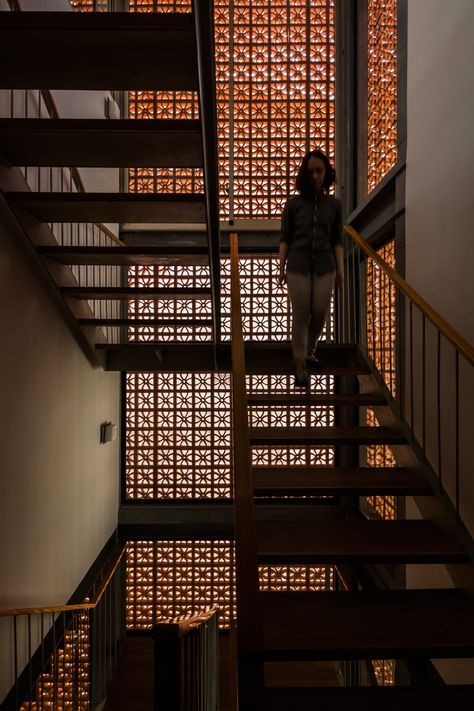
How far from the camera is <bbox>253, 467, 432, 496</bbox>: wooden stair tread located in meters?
3.35

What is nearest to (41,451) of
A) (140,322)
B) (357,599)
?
(140,322)

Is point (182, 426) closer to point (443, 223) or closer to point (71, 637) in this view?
point (71, 637)

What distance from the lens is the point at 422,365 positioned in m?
4.05

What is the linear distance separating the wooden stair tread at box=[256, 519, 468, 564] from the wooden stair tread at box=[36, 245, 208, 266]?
2005 mm

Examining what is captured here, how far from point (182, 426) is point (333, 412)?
197 cm

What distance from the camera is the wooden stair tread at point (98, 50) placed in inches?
91.1

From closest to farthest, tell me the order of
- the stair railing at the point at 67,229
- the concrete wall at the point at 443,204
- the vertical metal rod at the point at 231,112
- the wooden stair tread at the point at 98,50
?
the wooden stair tread at the point at 98,50 < the concrete wall at the point at 443,204 < the stair railing at the point at 67,229 < the vertical metal rod at the point at 231,112

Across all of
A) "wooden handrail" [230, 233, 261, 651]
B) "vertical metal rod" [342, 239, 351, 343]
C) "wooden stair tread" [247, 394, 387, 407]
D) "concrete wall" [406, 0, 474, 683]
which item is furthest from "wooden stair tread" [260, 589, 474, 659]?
"vertical metal rod" [342, 239, 351, 343]

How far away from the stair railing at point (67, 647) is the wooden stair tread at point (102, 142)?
266 cm

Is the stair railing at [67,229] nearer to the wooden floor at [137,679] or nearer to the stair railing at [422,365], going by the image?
the stair railing at [422,365]

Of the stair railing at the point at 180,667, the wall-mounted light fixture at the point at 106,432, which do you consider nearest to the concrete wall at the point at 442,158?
the stair railing at the point at 180,667

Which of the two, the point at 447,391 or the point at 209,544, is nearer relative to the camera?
the point at 447,391

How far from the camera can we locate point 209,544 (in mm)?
7629

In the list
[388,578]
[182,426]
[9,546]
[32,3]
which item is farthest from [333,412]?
[32,3]
